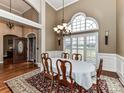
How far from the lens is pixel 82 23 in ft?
22.1

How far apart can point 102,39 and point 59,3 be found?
3493 millimetres

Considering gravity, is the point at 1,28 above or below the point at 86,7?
below

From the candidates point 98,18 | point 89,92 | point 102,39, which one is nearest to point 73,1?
point 98,18

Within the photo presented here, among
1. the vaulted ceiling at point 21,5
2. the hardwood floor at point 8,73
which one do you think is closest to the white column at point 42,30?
the vaulted ceiling at point 21,5

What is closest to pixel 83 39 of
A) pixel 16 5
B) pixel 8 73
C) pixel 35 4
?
pixel 35 4

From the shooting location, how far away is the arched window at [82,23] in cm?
627

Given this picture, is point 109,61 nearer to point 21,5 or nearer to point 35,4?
point 35,4

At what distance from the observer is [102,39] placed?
598cm

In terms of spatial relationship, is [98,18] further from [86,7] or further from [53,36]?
[53,36]

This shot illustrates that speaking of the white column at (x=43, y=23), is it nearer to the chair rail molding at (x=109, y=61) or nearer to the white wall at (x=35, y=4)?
the white wall at (x=35, y=4)

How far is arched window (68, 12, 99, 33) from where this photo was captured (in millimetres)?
6269

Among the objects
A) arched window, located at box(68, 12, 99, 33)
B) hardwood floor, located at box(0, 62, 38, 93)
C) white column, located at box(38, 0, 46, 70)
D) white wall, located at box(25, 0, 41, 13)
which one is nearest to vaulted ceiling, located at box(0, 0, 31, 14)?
white wall, located at box(25, 0, 41, 13)

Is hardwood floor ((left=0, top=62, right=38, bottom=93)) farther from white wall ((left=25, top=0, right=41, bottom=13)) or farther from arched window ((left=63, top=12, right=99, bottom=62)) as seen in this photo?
white wall ((left=25, top=0, right=41, bottom=13))

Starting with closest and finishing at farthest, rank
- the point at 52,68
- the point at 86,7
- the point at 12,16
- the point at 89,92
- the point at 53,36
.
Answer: the point at 89,92, the point at 52,68, the point at 12,16, the point at 86,7, the point at 53,36
